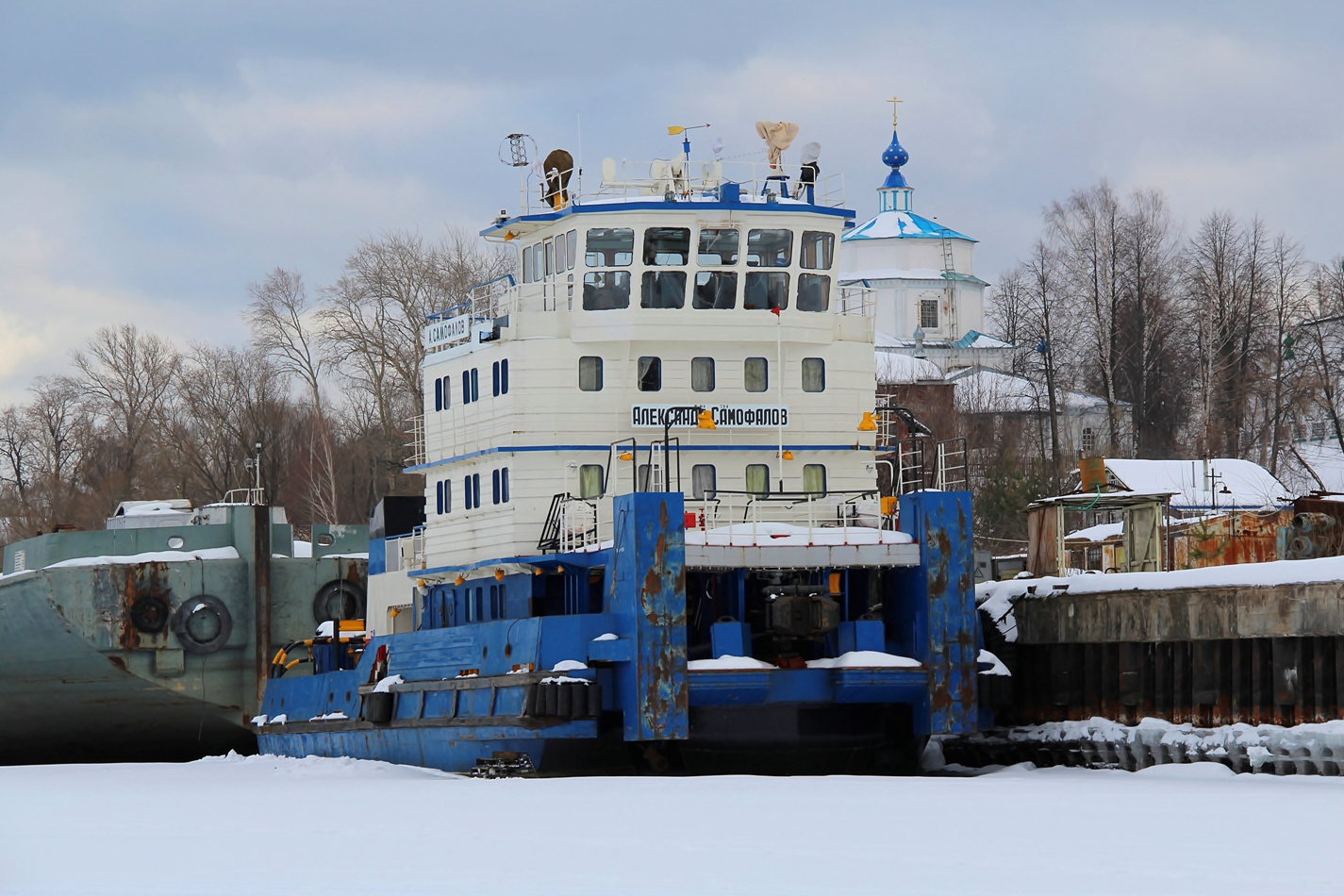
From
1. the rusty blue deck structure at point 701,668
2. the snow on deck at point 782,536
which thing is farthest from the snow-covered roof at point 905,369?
the snow on deck at point 782,536

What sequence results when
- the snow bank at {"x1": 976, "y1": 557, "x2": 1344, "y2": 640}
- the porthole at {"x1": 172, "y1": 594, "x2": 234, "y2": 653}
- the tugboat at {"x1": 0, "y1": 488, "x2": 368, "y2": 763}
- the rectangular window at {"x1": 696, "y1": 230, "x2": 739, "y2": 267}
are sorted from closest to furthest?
the snow bank at {"x1": 976, "y1": 557, "x2": 1344, "y2": 640}, the rectangular window at {"x1": 696, "y1": 230, "x2": 739, "y2": 267}, the tugboat at {"x1": 0, "y1": 488, "x2": 368, "y2": 763}, the porthole at {"x1": 172, "y1": 594, "x2": 234, "y2": 653}

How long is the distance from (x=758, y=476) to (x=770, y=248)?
10.4ft

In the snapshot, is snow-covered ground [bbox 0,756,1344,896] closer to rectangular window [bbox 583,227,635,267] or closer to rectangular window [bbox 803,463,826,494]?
rectangular window [bbox 803,463,826,494]

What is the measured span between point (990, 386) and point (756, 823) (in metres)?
60.7

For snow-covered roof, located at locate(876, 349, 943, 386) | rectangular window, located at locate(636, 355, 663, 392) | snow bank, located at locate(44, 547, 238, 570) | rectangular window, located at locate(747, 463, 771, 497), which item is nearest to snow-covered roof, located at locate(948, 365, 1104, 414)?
snow-covered roof, located at locate(876, 349, 943, 386)

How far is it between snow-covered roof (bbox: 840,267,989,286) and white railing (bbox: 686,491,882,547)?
64.9m

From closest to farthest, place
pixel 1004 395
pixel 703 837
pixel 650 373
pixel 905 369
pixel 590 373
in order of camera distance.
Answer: pixel 703 837
pixel 590 373
pixel 650 373
pixel 1004 395
pixel 905 369

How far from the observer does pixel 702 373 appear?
2647cm

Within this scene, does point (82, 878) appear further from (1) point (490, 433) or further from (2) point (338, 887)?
(1) point (490, 433)

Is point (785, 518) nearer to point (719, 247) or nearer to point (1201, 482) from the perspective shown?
point (719, 247)

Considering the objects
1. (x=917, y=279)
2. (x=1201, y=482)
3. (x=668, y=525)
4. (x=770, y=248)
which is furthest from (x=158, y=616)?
(x=917, y=279)

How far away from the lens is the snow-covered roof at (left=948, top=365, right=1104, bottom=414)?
70.9 meters

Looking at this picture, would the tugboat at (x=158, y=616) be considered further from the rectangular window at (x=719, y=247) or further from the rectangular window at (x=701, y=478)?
the rectangular window at (x=719, y=247)

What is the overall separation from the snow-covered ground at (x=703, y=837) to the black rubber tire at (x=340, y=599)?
15353mm
